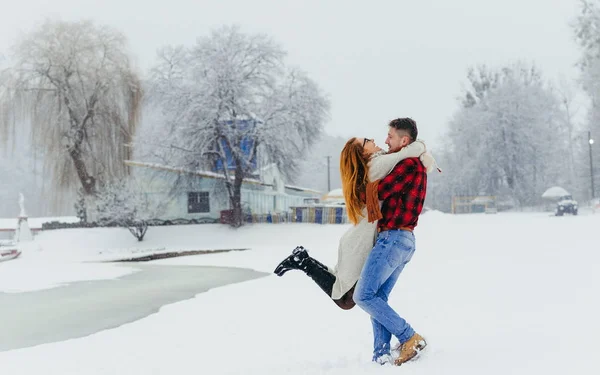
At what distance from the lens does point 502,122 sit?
4553cm

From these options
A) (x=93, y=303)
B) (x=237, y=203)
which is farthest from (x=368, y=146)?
(x=237, y=203)

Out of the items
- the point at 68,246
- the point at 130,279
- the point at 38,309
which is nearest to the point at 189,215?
the point at 68,246

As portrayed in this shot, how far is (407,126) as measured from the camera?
4.32 metres

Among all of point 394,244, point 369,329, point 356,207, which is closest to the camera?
point 394,244

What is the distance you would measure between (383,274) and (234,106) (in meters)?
26.2

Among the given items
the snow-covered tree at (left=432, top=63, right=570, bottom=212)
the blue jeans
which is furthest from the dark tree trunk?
the blue jeans

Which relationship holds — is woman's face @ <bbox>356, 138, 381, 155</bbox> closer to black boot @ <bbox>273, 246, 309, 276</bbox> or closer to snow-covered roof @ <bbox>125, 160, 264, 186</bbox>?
black boot @ <bbox>273, 246, 309, 276</bbox>

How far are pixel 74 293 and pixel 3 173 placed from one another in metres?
56.0

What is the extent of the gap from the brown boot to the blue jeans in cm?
4

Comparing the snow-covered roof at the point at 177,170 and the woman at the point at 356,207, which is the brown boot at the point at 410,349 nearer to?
the woman at the point at 356,207

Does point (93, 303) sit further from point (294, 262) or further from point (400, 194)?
point (400, 194)

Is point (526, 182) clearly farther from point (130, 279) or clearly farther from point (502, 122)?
point (130, 279)

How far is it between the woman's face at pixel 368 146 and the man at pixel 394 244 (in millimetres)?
159

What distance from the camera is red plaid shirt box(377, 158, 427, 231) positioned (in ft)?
13.6
